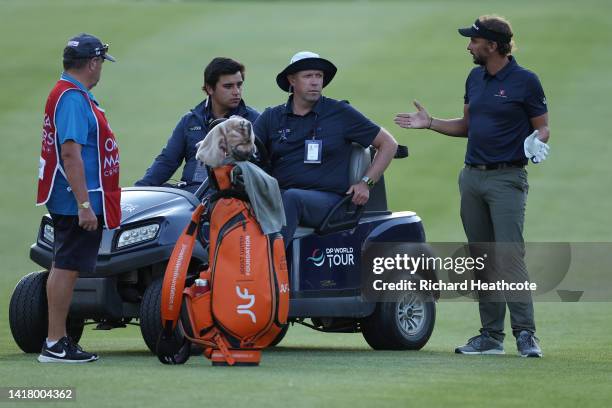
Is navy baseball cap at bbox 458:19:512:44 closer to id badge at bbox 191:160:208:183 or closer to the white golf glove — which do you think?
the white golf glove

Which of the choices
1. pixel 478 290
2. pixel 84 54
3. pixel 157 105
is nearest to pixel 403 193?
pixel 157 105

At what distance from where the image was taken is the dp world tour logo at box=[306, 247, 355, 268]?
31.5 feet

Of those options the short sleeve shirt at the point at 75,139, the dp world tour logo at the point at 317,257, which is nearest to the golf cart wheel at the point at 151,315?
the short sleeve shirt at the point at 75,139

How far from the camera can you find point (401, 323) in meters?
10.2

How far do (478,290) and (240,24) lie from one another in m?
29.2

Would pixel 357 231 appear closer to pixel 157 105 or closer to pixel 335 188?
pixel 335 188

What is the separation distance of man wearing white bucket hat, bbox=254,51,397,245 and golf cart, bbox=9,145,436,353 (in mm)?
116

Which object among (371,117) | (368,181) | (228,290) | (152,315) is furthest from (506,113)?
(371,117)

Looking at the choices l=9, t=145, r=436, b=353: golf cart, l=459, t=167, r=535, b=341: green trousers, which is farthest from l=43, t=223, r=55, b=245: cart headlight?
l=459, t=167, r=535, b=341: green trousers

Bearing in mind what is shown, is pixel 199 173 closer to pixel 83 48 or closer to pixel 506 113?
A: pixel 83 48

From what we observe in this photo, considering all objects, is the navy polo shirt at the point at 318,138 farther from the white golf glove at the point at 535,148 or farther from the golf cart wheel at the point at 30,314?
the golf cart wheel at the point at 30,314

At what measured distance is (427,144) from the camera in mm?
24500

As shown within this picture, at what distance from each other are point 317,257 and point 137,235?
3.97ft

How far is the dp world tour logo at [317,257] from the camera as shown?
9578 mm
